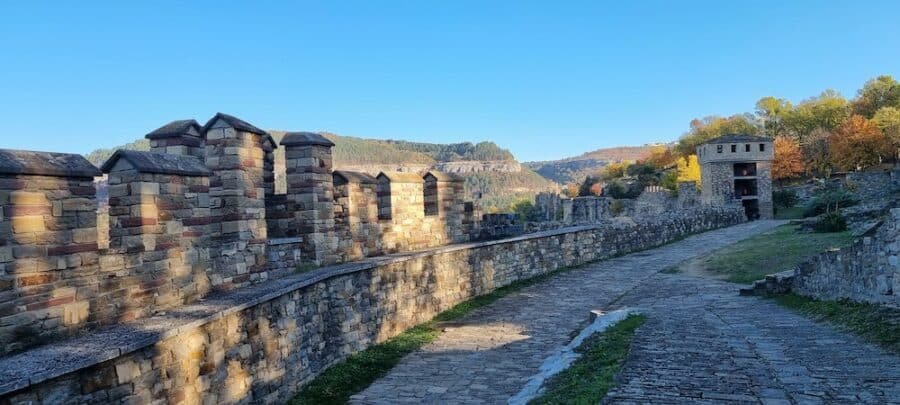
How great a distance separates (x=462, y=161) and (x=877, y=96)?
289ft

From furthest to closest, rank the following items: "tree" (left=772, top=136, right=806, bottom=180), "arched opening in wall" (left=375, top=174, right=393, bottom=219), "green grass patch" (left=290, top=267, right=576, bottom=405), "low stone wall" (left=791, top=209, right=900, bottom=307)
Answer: "tree" (left=772, top=136, right=806, bottom=180) < "arched opening in wall" (left=375, top=174, right=393, bottom=219) < "green grass patch" (left=290, top=267, right=576, bottom=405) < "low stone wall" (left=791, top=209, right=900, bottom=307)

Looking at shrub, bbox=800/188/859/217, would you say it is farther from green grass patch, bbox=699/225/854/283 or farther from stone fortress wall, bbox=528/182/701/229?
green grass patch, bbox=699/225/854/283

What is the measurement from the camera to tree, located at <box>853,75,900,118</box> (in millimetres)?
58969

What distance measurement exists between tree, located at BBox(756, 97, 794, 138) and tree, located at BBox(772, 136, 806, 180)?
15260mm

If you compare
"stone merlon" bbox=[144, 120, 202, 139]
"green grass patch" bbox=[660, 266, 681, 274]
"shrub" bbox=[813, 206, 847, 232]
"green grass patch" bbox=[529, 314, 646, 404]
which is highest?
"stone merlon" bbox=[144, 120, 202, 139]

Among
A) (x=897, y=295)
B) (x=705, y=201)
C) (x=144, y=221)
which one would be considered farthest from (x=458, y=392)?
(x=705, y=201)

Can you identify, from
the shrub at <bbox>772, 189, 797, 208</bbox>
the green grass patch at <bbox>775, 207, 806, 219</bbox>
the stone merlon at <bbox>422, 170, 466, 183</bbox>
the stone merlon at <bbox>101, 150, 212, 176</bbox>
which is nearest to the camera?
the stone merlon at <bbox>101, 150, 212, 176</bbox>

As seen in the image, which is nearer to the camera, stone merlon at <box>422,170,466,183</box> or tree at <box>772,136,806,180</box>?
stone merlon at <box>422,170,466,183</box>

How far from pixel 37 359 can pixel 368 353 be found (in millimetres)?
5293

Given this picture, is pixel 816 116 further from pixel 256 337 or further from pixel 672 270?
pixel 256 337

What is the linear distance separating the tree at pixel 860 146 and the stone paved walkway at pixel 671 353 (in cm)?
4208

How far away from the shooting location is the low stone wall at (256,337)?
15.6 feet

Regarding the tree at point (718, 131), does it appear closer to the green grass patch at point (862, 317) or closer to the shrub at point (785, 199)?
the shrub at point (785, 199)

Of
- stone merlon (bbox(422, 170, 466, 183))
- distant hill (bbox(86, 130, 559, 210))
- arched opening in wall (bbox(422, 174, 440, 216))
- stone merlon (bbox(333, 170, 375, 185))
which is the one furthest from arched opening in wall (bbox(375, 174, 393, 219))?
distant hill (bbox(86, 130, 559, 210))
